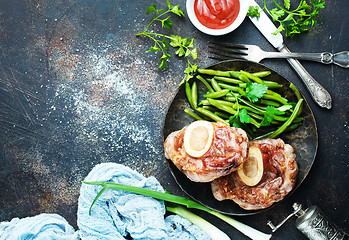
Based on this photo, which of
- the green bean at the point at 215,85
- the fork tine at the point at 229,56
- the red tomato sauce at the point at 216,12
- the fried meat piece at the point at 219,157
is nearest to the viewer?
the fried meat piece at the point at 219,157

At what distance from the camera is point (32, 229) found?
2.93 m

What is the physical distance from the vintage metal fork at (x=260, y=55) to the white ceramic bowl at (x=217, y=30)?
0.15 m

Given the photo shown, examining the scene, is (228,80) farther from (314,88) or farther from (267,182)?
(267,182)

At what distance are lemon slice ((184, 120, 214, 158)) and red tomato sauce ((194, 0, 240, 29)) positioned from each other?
974mm

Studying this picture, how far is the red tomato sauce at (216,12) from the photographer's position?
2787 millimetres

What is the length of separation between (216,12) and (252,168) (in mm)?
1389

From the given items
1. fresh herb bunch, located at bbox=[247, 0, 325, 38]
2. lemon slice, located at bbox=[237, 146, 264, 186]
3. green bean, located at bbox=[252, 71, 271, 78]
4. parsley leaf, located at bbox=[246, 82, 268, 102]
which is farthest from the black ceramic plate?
fresh herb bunch, located at bbox=[247, 0, 325, 38]

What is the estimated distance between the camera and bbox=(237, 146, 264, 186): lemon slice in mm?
2648

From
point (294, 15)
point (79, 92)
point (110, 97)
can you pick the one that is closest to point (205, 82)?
point (110, 97)

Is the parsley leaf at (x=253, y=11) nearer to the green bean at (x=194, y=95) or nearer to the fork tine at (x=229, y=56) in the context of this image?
the fork tine at (x=229, y=56)

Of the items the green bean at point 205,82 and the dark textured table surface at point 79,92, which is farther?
the dark textured table surface at point 79,92

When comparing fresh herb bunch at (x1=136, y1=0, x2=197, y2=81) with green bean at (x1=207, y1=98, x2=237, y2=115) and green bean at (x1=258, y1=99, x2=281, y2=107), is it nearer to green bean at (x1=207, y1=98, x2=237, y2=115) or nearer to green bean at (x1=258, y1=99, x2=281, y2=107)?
green bean at (x1=207, y1=98, x2=237, y2=115)

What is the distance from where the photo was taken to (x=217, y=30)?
2.91m

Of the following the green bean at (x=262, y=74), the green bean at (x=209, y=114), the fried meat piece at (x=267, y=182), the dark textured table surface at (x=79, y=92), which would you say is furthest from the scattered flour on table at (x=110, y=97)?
the green bean at (x=262, y=74)
